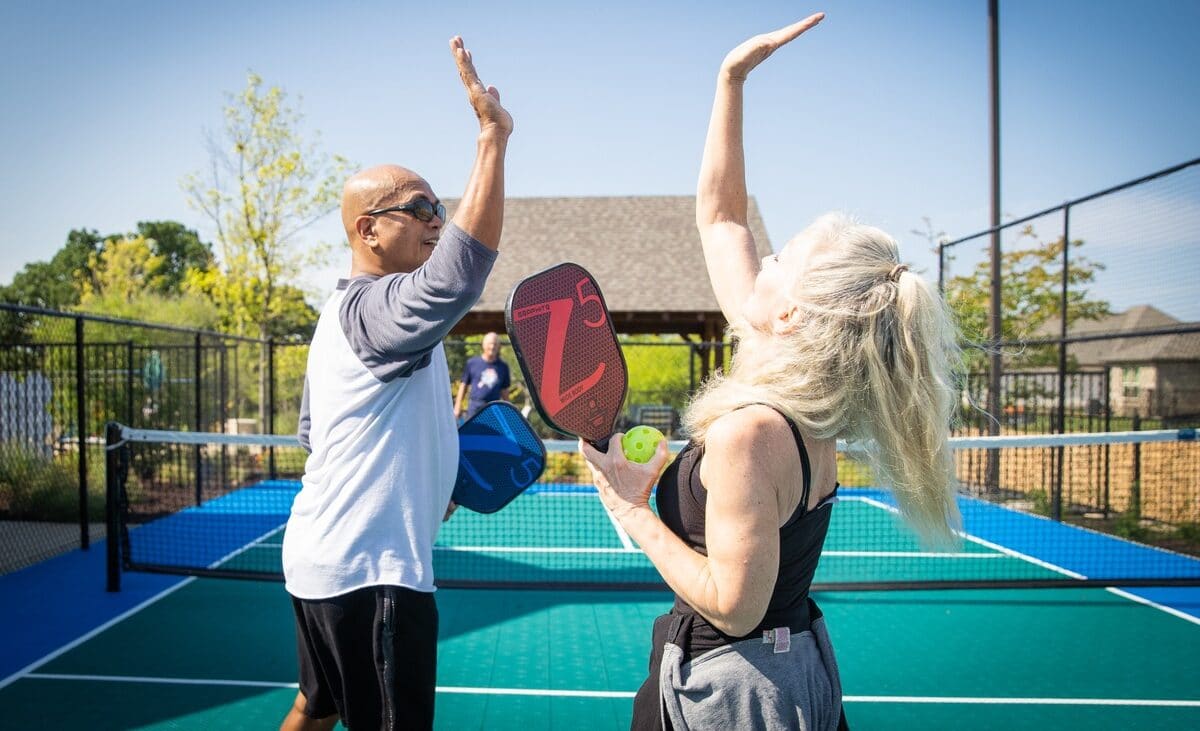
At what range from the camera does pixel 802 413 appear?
158 centimetres

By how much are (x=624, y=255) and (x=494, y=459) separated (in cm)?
1803

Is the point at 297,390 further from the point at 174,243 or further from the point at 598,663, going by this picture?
the point at 174,243

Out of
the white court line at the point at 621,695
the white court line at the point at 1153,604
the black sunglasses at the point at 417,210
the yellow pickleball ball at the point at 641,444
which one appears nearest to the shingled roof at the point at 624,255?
the white court line at the point at 1153,604

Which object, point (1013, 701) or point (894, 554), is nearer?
point (1013, 701)

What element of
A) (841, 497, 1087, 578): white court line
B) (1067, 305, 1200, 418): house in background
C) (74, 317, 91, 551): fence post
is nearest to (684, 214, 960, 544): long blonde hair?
(841, 497, 1087, 578): white court line

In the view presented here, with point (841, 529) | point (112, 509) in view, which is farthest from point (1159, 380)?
point (112, 509)

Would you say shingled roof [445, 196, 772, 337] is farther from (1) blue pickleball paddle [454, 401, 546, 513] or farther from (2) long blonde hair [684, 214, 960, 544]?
(2) long blonde hair [684, 214, 960, 544]

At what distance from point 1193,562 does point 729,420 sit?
26.9 ft

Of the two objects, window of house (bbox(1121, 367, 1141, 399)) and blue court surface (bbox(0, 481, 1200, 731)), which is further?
window of house (bbox(1121, 367, 1141, 399))

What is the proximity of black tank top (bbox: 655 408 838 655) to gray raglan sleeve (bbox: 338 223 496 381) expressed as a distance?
0.62 m

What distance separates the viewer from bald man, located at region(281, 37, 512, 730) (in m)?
2.07

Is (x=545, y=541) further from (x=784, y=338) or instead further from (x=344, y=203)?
(x=784, y=338)

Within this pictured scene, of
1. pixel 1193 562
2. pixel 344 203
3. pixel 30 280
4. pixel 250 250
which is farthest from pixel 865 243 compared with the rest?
pixel 30 280

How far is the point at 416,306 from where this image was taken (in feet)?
6.12
